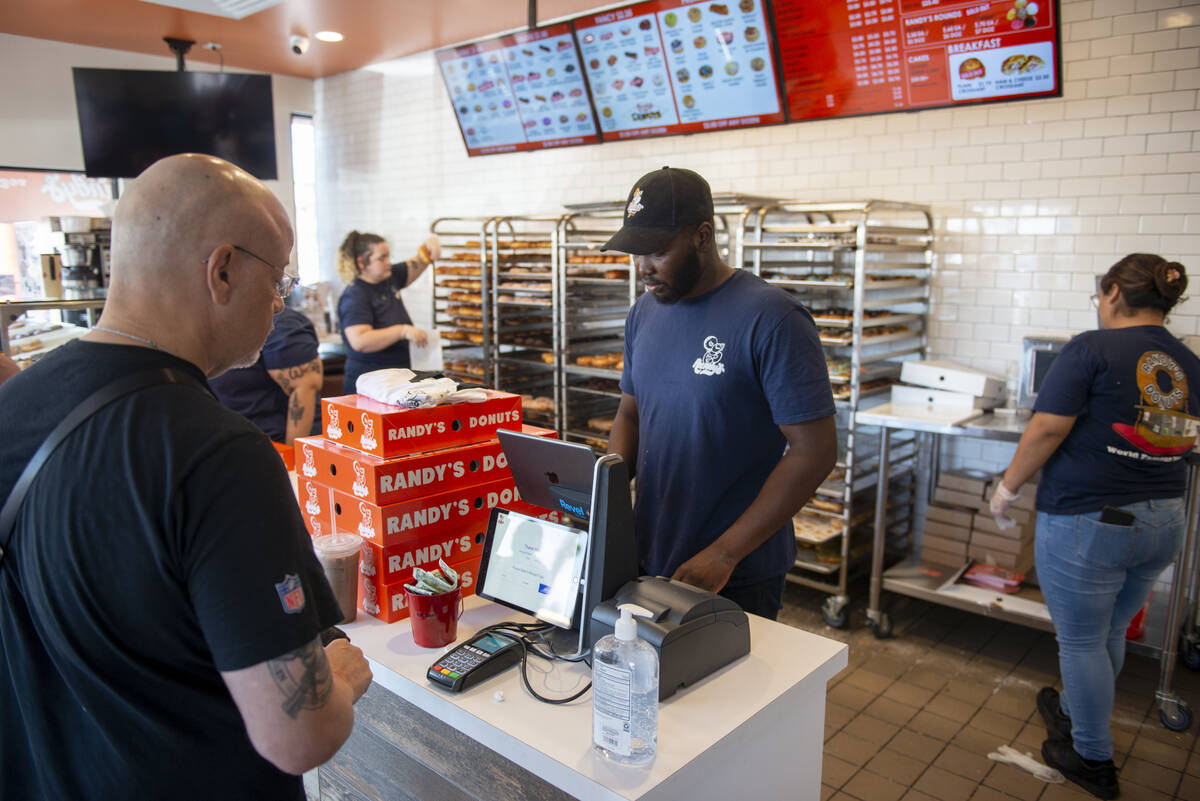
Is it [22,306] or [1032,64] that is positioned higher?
[1032,64]

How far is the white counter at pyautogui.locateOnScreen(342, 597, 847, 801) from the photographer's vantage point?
4.66 feet

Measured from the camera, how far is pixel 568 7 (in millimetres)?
5285

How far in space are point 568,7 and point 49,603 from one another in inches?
200

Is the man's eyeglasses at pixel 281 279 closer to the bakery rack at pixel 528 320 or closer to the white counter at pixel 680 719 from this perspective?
the white counter at pixel 680 719

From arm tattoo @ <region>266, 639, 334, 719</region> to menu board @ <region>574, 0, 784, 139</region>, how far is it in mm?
4449

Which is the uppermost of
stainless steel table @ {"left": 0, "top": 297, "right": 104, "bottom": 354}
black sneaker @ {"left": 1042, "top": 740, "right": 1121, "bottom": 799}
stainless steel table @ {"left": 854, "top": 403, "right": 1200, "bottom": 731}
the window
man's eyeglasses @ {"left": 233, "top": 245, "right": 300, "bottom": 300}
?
the window

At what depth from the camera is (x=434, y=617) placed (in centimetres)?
185

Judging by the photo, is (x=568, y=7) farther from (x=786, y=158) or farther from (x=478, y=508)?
(x=478, y=508)

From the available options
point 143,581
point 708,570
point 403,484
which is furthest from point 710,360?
point 143,581

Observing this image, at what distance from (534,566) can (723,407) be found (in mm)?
659

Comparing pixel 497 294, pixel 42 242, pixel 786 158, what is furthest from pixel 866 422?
pixel 42 242

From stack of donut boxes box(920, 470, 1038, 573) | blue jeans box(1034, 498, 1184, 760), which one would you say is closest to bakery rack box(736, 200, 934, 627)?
stack of donut boxes box(920, 470, 1038, 573)

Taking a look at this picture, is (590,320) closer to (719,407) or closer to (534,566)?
(719,407)

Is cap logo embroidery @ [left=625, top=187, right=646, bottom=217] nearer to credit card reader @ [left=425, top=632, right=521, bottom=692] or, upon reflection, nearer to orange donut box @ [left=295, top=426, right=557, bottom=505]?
orange donut box @ [left=295, top=426, right=557, bottom=505]
